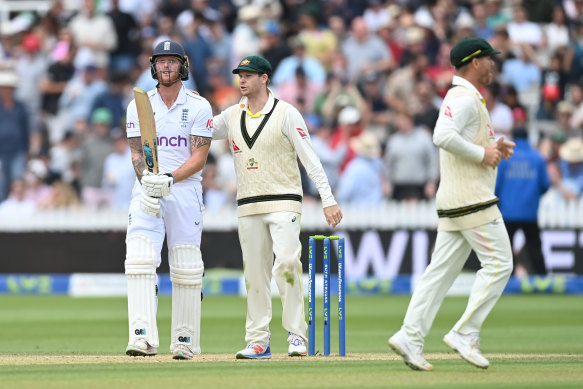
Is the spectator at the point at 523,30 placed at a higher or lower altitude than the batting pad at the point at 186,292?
higher

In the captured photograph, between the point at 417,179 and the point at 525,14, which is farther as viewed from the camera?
the point at 525,14

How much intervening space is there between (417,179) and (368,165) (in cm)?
69

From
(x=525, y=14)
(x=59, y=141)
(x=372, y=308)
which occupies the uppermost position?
(x=525, y=14)

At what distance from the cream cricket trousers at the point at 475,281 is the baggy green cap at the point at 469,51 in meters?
0.98

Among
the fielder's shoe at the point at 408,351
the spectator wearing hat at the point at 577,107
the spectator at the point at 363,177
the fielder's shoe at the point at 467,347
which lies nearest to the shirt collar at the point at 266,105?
the fielder's shoe at the point at 408,351

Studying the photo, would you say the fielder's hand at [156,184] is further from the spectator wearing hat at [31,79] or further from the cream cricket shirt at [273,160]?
the spectator wearing hat at [31,79]

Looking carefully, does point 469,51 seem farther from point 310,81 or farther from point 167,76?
point 310,81

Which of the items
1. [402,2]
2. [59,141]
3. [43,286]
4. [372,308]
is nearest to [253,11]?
[402,2]

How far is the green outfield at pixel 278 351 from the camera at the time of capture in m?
6.67

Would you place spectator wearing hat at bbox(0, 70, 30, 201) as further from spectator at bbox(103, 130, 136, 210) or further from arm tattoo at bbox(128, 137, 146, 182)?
arm tattoo at bbox(128, 137, 146, 182)

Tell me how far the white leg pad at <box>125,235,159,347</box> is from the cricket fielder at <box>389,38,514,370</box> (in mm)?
1644

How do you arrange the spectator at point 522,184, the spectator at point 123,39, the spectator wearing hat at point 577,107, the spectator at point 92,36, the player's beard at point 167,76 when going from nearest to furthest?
the player's beard at point 167,76, the spectator at point 522,184, the spectator wearing hat at point 577,107, the spectator at point 92,36, the spectator at point 123,39

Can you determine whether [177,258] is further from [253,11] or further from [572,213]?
[253,11]

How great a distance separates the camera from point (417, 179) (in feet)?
52.1
